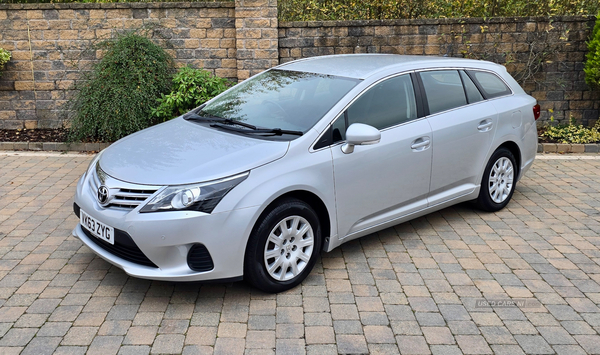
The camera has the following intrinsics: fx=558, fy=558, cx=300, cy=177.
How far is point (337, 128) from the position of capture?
178 inches

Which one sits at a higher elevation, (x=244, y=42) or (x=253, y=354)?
(x=244, y=42)

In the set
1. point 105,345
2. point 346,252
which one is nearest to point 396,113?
point 346,252

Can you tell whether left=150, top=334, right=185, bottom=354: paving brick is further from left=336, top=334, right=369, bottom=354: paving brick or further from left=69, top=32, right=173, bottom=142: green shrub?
left=69, top=32, right=173, bottom=142: green shrub

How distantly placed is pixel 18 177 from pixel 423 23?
6.65 m

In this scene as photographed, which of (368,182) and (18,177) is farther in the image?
(18,177)

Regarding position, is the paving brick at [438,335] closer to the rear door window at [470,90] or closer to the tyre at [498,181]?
the tyre at [498,181]

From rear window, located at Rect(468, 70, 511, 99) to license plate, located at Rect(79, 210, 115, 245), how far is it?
12.6 feet

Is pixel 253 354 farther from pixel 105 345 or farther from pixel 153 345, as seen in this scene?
pixel 105 345

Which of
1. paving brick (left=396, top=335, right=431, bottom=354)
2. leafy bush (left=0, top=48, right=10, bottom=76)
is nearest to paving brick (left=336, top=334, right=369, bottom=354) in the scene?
paving brick (left=396, top=335, right=431, bottom=354)

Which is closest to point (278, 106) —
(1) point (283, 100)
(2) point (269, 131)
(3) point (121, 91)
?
(1) point (283, 100)

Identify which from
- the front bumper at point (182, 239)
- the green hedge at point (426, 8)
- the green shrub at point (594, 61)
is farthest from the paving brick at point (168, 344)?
the green shrub at point (594, 61)

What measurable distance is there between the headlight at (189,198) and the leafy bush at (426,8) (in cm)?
676

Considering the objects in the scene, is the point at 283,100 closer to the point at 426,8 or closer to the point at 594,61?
the point at 426,8

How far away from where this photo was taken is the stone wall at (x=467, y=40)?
942 centimetres
